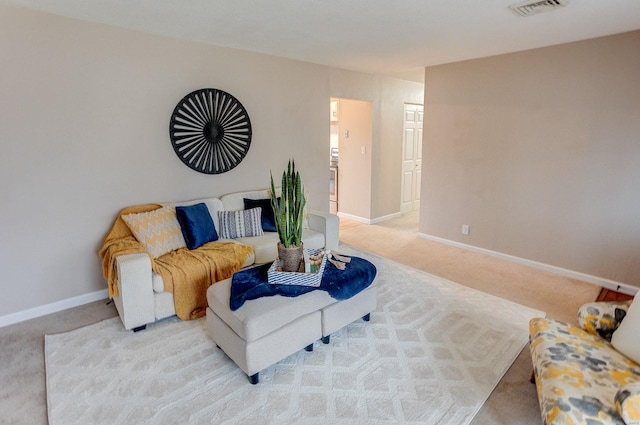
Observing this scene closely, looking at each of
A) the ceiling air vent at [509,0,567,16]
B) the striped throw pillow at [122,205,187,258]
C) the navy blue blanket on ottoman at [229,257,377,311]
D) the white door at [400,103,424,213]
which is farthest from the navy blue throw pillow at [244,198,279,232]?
the white door at [400,103,424,213]

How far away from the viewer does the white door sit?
6.32 m

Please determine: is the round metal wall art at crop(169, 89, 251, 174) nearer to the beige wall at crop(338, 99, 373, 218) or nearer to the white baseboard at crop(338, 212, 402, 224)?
the beige wall at crop(338, 99, 373, 218)

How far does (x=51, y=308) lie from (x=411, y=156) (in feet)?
18.7

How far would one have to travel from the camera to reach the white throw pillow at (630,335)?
1.69 meters

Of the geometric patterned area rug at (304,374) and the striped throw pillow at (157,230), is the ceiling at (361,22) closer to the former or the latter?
the striped throw pillow at (157,230)

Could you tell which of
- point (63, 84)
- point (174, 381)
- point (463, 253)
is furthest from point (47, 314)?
point (463, 253)

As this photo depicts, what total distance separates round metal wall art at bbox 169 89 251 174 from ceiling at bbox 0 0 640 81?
577mm

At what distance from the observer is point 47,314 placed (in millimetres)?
2951

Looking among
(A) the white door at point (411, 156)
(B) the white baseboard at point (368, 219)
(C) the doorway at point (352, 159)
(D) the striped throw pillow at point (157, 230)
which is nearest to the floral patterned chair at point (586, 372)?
(D) the striped throw pillow at point (157, 230)

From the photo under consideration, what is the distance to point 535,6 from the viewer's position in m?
2.49

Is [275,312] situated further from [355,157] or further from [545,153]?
[355,157]

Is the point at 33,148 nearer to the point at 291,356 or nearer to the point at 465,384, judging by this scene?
the point at 291,356

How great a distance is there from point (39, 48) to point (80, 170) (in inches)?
37.8

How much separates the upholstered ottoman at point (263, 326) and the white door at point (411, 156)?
453 cm
